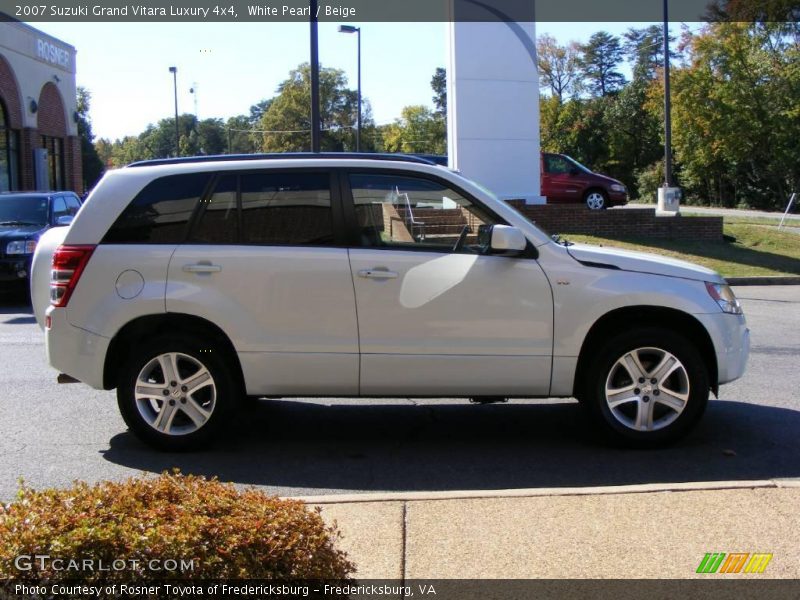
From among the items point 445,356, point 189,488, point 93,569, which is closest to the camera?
point 93,569

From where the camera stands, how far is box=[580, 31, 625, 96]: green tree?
276 feet

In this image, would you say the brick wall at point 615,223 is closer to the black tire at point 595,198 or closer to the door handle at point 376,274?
the black tire at point 595,198

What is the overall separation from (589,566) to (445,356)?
2.28 m

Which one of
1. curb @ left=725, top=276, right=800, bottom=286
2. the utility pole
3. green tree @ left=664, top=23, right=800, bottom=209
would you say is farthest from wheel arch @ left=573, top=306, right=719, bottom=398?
green tree @ left=664, top=23, right=800, bottom=209

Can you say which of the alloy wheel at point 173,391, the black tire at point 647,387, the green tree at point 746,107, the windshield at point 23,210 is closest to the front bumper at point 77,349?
the alloy wheel at point 173,391

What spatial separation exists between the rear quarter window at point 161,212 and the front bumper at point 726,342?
347 centimetres

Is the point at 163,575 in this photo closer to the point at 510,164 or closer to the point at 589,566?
the point at 589,566

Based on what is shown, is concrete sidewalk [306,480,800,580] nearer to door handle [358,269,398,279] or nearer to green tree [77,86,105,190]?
door handle [358,269,398,279]

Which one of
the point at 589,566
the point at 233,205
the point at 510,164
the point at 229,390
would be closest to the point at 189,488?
the point at 589,566

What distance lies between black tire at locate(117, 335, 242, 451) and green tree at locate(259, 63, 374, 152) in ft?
285

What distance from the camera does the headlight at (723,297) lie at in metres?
6.39

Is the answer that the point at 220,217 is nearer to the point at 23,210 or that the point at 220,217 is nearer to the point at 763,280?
the point at 23,210

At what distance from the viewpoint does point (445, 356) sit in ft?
20.4

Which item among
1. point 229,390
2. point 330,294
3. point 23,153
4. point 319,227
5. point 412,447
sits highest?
point 23,153
